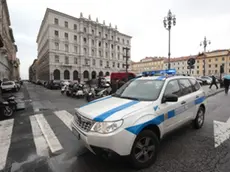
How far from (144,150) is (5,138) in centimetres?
418

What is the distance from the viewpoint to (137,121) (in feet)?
7.38

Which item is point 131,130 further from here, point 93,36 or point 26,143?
point 93,36

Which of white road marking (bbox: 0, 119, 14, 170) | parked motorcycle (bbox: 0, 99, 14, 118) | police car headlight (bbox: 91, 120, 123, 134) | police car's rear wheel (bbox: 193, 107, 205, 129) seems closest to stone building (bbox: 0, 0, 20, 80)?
parked motorcycle (bbox: 0, 99, 14, 118)

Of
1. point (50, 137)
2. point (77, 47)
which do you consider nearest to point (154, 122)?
point (50, 137)

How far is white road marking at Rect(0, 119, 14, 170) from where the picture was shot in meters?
2.91

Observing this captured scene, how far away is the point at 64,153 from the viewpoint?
3.06m

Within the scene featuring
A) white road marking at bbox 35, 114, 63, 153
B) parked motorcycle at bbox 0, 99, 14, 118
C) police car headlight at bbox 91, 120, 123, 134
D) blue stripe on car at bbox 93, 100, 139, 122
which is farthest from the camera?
parked motorcycle at bbox 0, 99, 14, 118

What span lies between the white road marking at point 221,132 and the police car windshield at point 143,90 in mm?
2054

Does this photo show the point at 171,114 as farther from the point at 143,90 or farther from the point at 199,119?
the point at 199,119

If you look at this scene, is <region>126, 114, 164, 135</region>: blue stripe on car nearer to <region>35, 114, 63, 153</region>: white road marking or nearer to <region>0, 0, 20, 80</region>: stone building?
<region>35, 114, 63, 153</region>: white road marking

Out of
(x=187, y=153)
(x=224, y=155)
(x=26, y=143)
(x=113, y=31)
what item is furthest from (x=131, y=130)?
(x=113, y=31)

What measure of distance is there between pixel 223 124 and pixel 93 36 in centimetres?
4955

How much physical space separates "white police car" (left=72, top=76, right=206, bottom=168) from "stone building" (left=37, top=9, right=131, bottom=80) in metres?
41.6

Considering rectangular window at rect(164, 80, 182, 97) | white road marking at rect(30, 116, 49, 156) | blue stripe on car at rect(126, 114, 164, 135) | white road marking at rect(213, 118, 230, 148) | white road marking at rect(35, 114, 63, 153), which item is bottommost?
white road marking at rect(30, 116, 49, 156)
